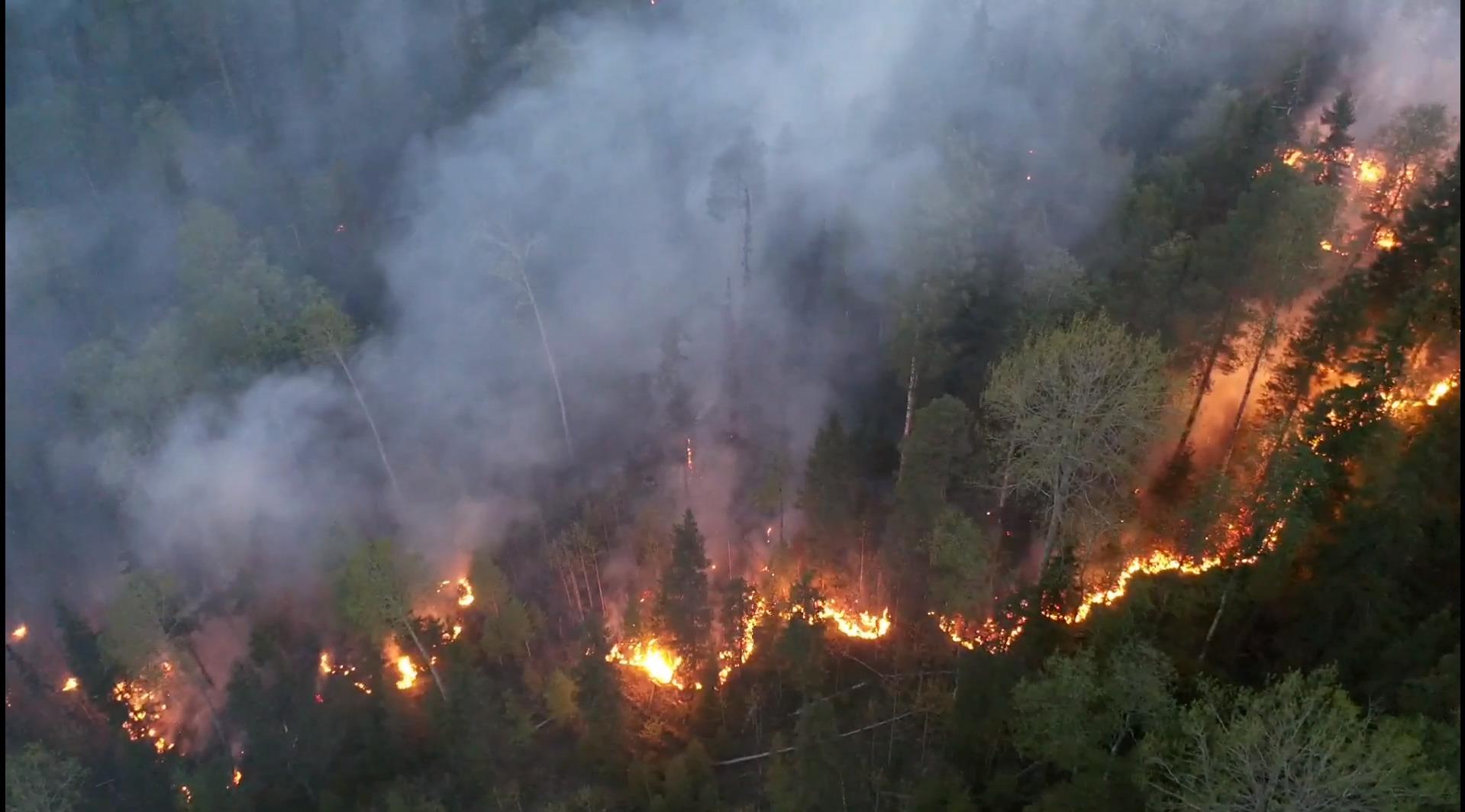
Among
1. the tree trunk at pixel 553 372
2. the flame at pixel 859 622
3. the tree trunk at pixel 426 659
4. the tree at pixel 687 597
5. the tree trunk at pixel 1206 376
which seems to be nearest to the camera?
the tree trunk at pixel 1206 376

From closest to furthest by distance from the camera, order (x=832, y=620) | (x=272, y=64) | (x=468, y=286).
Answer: (x=832, y=620)
(x=468, y=286)
(x=272, y=64)

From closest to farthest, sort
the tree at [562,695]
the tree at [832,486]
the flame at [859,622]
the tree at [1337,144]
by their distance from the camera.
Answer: the tree at [562,695], the tree at [832,486], the tree at [1337,144], the flame at [859,622]

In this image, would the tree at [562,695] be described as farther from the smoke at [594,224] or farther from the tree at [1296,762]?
the tree at [1296,762]

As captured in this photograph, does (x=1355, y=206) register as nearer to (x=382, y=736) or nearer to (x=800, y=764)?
(x=800, y=764)

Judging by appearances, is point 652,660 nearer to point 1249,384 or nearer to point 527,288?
point 527,288

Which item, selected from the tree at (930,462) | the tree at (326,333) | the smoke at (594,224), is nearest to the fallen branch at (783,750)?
the tree at (930,462)

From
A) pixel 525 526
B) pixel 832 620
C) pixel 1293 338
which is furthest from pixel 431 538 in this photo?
pixel 1293 338

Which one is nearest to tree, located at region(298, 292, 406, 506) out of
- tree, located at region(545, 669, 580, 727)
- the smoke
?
the smoke
